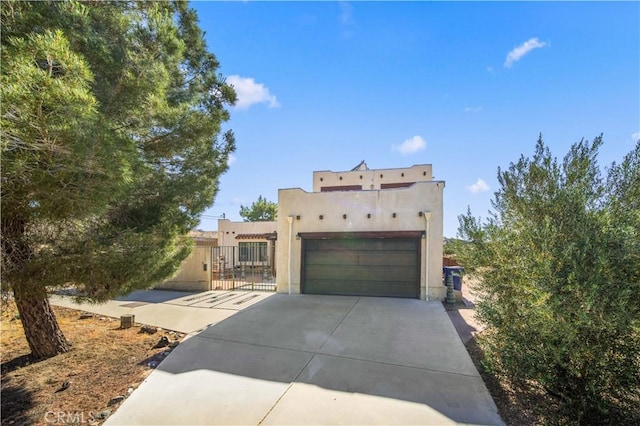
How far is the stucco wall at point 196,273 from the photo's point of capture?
38.2 ft

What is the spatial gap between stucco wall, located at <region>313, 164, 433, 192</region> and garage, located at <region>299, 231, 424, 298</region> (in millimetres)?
8056

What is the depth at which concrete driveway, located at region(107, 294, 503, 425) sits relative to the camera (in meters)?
3.29

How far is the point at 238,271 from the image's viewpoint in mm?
18172

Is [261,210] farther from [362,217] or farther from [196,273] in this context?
[362,217]

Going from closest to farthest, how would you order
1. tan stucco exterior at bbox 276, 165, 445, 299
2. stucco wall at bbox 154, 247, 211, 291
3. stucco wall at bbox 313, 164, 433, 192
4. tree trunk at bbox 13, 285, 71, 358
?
tree trunk at bbox 13, 285, 71, 358 < tan stucco exterior at bbox 276, 165, 445, 299 < stucco wall at bbox 154, 247, 211, 291 < stucco wall at bbox 313, 164, 433, 192

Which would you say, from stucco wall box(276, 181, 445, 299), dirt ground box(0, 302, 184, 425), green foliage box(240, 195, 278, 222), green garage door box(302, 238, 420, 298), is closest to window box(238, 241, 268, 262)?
stucco wall box(276, 181, 445, 299)

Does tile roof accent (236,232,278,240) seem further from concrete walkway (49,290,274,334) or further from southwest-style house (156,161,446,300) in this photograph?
concrete walkway (49,290,274,334)

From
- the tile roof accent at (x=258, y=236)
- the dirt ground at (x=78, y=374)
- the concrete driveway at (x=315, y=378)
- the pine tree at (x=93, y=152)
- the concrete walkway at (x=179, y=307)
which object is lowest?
the concrete walkway at (x=179, y=307)

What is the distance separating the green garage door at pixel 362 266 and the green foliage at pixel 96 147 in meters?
5.40

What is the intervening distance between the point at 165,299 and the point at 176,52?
8.76 m

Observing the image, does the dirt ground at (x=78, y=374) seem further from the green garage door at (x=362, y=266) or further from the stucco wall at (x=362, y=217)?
the green garage door at (x=362, y=266)

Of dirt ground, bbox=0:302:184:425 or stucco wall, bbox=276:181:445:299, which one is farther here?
stucco wall, bbox=276:181:445:299

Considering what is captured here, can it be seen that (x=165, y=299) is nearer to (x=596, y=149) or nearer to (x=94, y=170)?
(x=94, y=170)

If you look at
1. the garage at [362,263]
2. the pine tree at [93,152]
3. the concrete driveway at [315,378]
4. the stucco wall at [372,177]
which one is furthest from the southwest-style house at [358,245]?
the stucco wall at [372,177]
